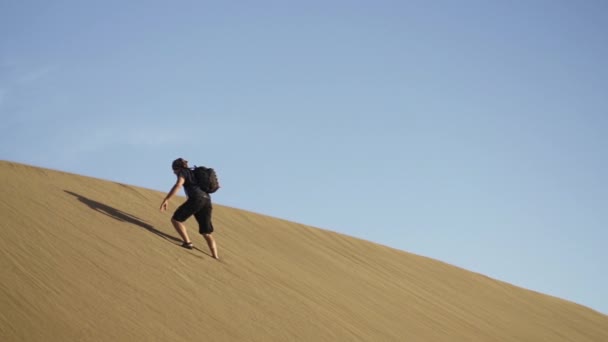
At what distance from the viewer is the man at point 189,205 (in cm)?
681

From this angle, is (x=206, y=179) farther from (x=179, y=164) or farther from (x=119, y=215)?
(x=119, y=215)

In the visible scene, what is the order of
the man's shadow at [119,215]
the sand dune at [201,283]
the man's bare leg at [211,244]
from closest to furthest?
the sand dune at [201,283], the man's bare leg at [211,244], the man's shadow at [119,215]

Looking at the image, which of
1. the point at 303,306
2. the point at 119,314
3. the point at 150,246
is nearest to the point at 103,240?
the point at 150,246

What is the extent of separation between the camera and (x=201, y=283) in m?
5.97

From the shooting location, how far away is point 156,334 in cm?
462

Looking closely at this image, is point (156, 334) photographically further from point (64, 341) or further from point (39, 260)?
point (39, 260)

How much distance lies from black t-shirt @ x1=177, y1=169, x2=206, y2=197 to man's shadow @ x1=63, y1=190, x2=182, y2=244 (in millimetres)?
574

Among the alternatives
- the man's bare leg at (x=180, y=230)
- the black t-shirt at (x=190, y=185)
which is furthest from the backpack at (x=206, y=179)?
the man's bare leg at (x=180, y=230)

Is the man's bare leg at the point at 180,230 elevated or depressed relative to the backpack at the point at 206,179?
depressed

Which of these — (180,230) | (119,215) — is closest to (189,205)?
(180,230)

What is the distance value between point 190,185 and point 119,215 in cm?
99

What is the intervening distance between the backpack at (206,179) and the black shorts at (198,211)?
11cm

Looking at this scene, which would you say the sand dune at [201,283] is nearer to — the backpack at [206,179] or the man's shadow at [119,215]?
the man's shadow at [119,215]

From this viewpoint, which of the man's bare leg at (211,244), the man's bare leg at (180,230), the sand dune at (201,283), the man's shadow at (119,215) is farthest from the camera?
the man's shadow at (119,215)
